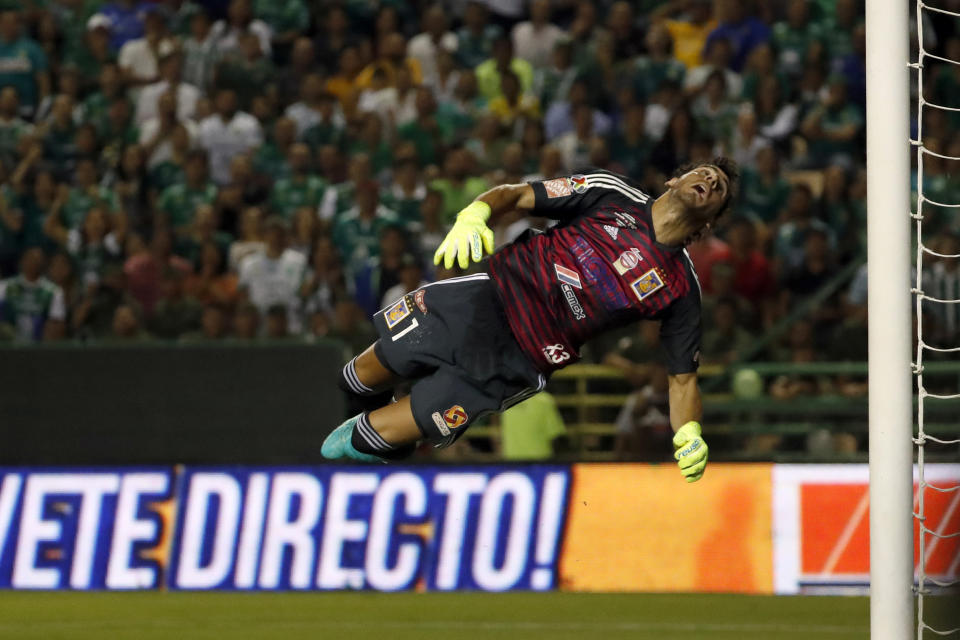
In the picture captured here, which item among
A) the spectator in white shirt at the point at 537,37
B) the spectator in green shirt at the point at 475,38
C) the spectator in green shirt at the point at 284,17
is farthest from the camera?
the spectator in green shirt at the point at 284,17

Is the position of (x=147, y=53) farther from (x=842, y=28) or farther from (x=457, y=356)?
(x=457, y=356)

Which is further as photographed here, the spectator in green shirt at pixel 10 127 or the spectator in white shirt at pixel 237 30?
the spectator in white shirt at pixel 237 30

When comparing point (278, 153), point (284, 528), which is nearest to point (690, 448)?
point (284, 528)

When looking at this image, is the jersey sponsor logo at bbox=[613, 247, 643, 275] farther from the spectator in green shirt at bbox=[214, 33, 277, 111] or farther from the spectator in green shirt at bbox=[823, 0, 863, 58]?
the spectator in green shirt at bbox=[214, 33, 277, 111]

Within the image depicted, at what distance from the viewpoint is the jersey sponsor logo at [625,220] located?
696 cm

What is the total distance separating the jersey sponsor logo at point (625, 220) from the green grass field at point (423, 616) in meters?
3.03

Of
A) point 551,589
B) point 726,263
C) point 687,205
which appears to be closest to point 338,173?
point 726,263

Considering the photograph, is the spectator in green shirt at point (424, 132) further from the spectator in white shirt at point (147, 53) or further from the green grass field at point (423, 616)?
the green grass field at point (423, 616)

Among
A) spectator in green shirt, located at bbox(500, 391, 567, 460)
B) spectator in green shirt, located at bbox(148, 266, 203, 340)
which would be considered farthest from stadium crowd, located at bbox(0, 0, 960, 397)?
spectator in green shirt, located at bbox(500, 391, 567, 460)

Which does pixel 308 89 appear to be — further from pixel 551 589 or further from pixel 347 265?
pixel 551 589

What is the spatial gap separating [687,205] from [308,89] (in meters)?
8.13

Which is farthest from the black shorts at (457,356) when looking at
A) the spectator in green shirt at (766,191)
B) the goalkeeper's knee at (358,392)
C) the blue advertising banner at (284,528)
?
the spectator in green shirt at (766,191)

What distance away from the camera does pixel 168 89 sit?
14.6m

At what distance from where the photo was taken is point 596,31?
14.1 meters
